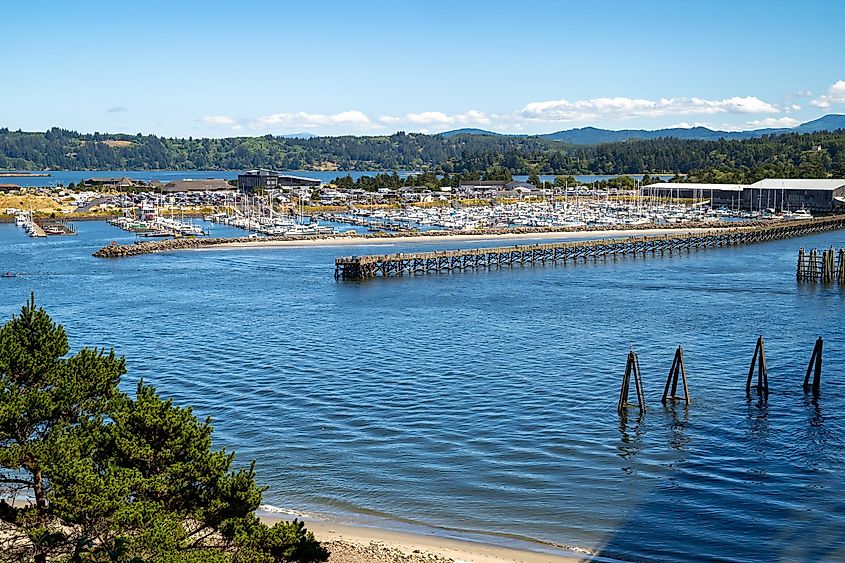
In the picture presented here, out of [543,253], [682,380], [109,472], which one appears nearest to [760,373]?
[682,380]

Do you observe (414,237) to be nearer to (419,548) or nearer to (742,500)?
(742,500)

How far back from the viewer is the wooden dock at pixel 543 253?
211 feet

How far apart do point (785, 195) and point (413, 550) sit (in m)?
115

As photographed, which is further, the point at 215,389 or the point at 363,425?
the point at 215,389

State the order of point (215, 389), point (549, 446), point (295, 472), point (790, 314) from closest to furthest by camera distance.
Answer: point (295, 472) < point (549, 446) < point (215, 389) < point (790, 314)

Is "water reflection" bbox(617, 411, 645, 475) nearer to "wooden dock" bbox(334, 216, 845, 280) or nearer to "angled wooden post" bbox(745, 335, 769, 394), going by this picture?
"angled wooden post" bbox(745, 335, 769, 394)

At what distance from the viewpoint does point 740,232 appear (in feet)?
300

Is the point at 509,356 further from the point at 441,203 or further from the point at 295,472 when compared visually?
the point at 441,203

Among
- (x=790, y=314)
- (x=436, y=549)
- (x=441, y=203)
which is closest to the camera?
(x=436, y=549)

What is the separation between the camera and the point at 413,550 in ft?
59.8

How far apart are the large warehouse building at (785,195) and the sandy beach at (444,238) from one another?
26.8 meters

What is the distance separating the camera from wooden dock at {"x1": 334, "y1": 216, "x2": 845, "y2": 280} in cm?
6425

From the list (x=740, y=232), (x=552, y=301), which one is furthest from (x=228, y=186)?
(x=552, y=301)

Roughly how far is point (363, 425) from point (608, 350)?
46.5 ft
